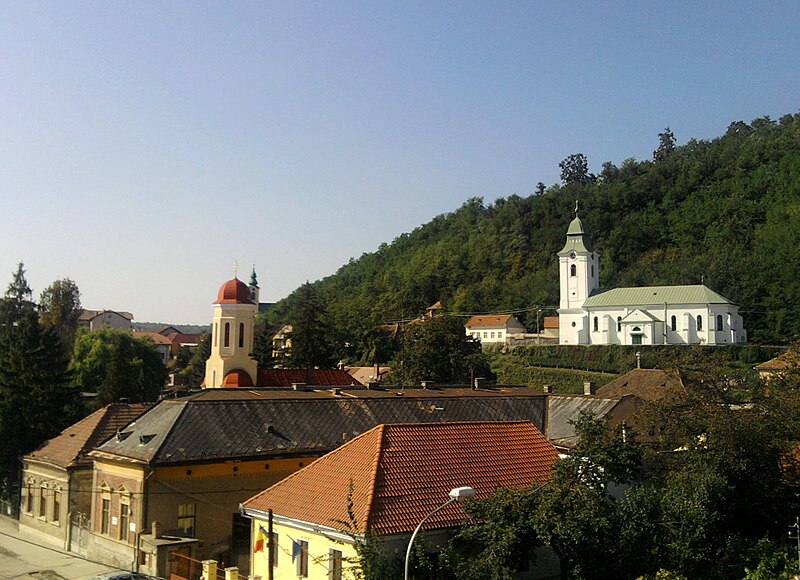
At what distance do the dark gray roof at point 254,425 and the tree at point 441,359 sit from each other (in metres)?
29.8

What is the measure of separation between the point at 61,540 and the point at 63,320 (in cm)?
4432

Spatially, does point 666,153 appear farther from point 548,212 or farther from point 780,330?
point 780,330

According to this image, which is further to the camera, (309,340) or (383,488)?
(309,340)

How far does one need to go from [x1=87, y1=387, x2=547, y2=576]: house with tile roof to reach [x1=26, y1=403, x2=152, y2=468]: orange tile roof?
8.96 feet

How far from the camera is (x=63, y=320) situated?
69.5m

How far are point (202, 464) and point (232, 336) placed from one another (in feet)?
95.3

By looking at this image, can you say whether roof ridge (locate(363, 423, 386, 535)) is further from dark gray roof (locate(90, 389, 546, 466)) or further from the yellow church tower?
the yellow church tower

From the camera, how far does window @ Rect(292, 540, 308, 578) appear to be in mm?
18625

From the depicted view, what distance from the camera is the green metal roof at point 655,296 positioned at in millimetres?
90812

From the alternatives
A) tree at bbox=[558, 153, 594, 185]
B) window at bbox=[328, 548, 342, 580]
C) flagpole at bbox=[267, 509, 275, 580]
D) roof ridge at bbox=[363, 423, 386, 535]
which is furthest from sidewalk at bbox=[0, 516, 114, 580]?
tree at bbox=[558, 153, 594, 185]

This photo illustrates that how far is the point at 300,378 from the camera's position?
55.8m

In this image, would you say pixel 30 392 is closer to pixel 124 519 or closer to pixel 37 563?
pixel 37 563

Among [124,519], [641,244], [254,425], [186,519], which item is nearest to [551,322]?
[641,244]

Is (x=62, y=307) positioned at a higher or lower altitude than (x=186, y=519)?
higher
